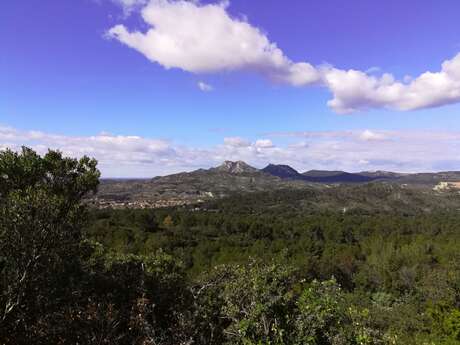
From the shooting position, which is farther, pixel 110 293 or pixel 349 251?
pixel 349 251


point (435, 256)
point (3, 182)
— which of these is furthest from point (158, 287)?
point (435, 256)

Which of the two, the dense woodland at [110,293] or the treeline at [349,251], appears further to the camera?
the treeline at [349,251]

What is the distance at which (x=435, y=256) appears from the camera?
7238cm

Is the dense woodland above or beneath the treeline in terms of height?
above

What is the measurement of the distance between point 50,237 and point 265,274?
566 centimetres

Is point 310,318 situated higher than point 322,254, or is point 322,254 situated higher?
point 310,318

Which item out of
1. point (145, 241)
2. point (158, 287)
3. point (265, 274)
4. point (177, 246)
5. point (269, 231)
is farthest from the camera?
point (269, 231)

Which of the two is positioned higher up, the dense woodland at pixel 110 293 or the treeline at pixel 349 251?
the dense woodland at pixel 110 293

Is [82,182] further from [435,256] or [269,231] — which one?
[269,231]

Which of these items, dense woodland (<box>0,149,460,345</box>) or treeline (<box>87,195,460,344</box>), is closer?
dense woodland (<box>0,149,460,345</box>)

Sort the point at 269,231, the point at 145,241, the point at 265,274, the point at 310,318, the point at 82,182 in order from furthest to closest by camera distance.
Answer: the point at 269,231
the point at 145,241
the point at 82,182
the point at 265,274
the point at 310,318

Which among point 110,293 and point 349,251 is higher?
point 110,293

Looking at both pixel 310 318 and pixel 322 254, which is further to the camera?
pixel 322 254

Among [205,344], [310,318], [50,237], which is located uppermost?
[50,237]
